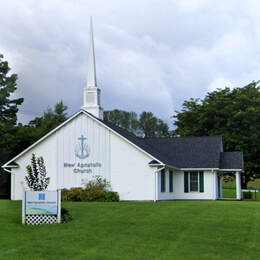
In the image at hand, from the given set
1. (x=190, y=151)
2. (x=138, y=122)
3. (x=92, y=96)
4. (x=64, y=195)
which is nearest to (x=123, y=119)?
(x=138, y=122)

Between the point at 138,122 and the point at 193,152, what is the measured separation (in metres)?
47.7

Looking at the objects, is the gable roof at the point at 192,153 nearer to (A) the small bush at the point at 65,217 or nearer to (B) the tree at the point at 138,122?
(A) the small bush at the point at 65,217

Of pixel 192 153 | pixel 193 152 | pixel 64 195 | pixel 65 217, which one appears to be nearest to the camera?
pixel 65 217

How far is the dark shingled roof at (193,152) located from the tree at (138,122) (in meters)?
43.2

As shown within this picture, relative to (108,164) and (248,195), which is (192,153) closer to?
(248,195)

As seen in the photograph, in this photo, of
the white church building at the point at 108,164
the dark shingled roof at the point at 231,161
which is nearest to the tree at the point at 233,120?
the dark shingled roof at the point at 231,161

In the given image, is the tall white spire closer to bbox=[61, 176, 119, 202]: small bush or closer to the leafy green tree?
bbox=[61, 176, 119, 202]: small bush

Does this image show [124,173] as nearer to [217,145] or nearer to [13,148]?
[217,145]

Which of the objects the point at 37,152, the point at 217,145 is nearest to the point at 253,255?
the point at 37,152

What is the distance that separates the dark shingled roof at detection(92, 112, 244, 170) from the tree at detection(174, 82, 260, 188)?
730 cm

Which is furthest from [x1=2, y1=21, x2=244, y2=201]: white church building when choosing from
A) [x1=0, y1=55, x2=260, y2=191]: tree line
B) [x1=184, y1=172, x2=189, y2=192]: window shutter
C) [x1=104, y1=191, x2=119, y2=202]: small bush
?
[x1=0, y1=55, x2=260, y2=191]: tree line

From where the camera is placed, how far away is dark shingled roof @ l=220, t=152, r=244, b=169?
32.2 metres

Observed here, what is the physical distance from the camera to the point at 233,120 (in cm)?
4200

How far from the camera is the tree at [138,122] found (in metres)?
79.1
